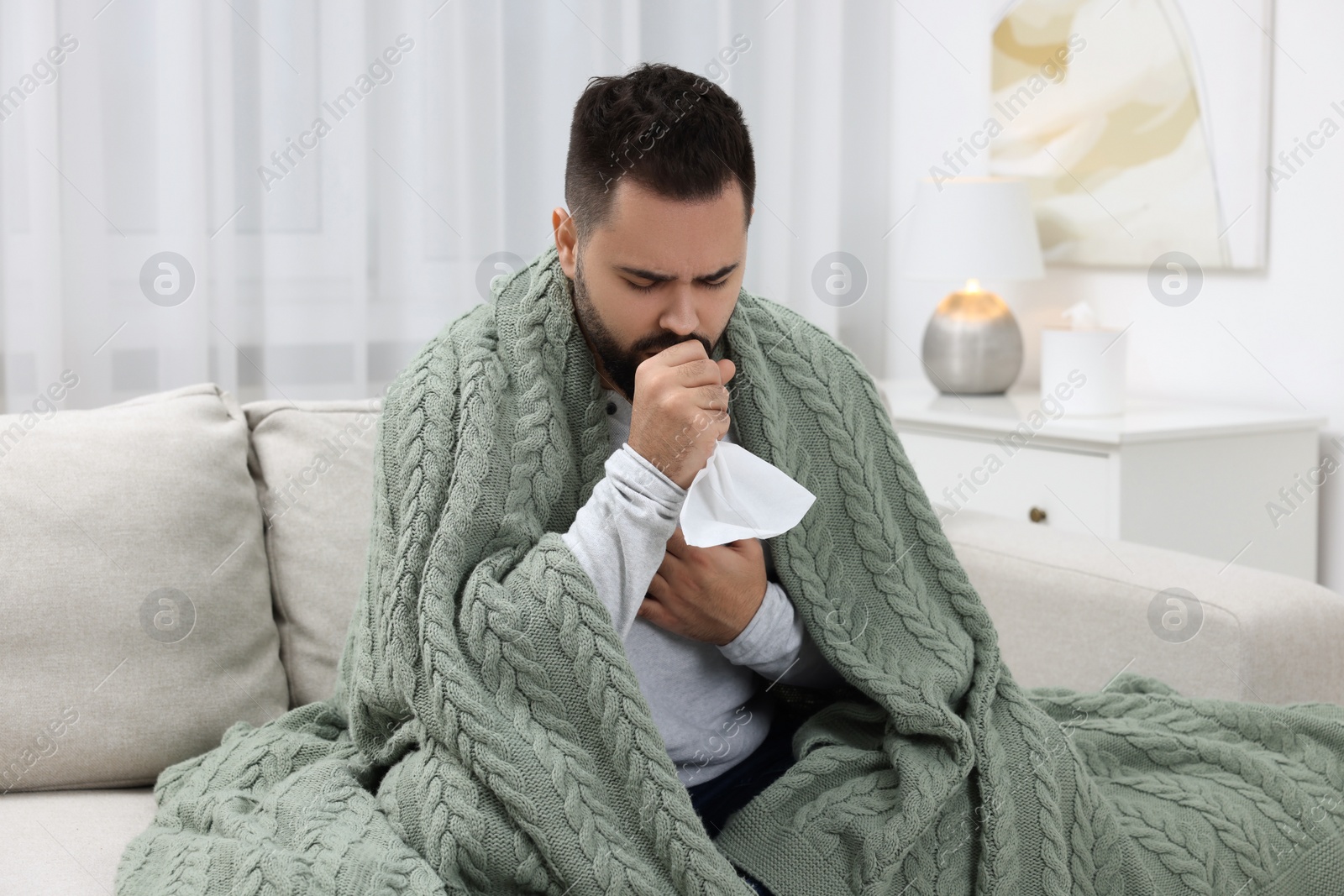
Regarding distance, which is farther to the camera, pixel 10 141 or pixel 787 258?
A: pixel 787 258

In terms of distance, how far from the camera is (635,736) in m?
1.13

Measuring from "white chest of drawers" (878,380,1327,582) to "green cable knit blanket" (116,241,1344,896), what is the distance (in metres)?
1.03

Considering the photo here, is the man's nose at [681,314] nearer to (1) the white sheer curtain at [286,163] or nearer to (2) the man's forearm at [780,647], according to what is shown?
(2) the man's forearm at [780,647]

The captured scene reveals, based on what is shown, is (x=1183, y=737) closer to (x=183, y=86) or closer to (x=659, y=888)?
(x=659, y=888)

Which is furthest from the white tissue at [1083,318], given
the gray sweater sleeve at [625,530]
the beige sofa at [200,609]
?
the gray sweater sleeve at [625,530]

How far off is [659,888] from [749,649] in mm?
278

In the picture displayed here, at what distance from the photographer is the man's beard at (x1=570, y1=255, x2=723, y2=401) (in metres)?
1.21

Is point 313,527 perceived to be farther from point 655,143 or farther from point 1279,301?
point 1279,301

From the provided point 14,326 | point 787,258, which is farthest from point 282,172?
point 787,258

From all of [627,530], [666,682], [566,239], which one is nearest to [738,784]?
[666,682]

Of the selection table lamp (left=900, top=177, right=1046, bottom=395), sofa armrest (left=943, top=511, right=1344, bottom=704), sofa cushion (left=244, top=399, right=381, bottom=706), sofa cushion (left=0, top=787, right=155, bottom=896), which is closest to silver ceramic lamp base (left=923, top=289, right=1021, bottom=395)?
table lamp (left=900, top=177, right=1046, bottom=395)

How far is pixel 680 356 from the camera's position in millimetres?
1175

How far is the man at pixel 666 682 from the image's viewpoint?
3.68 feet

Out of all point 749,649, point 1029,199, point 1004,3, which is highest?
point 1004,3
